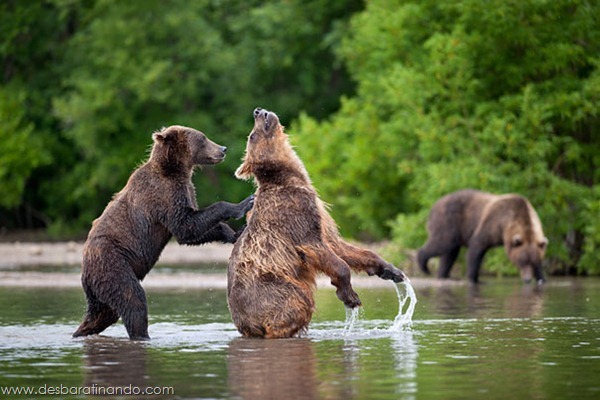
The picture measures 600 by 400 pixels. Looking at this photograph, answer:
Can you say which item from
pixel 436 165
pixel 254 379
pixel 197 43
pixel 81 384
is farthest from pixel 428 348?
pixel 197 43

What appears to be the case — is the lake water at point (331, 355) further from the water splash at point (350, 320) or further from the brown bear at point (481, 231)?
the brown bear at point (481, 231)

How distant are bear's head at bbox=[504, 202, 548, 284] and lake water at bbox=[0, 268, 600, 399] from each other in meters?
4.17

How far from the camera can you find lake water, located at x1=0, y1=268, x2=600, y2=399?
27.3 ft

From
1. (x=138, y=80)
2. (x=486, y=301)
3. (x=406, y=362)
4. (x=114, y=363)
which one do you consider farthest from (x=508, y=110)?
(x=138, y=80)

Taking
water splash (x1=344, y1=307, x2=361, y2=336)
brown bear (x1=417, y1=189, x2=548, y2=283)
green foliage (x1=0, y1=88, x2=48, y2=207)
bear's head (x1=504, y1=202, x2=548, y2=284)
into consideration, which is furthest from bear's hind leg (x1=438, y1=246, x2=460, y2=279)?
green foliage (x1=0, y1=88, x2=48, y2=207)

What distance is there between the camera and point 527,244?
20125 millimetres

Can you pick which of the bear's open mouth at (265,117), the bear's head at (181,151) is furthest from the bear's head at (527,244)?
the bear's open mouth at (265,117)

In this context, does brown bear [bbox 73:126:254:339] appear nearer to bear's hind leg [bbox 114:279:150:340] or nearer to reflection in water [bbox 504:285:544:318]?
bear's hind leg [bbox 114:279:150:340]

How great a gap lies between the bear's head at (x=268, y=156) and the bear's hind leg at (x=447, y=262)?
402 inches

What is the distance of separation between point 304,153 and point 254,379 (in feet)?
73.1

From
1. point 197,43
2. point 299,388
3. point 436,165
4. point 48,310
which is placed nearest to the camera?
point 299,388

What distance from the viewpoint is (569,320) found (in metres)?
12.9

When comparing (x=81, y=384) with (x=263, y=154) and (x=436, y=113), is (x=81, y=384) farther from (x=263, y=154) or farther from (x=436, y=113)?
(x=436, y=113)

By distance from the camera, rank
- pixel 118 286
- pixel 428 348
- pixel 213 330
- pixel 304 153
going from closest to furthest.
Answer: pixel 428 348
pixel 118 286
pixel 213 330
pixel 304 153
